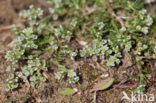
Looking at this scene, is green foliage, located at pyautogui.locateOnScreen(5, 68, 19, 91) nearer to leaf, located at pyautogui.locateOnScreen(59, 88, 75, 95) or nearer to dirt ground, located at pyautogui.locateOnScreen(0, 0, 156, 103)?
dirt ground, located at pyautogui.locateOnScreen(0, 0, 156, 103)

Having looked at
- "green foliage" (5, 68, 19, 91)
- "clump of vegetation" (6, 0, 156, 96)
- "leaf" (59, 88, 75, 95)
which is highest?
"clump of vegetation" (6, 0, 156, 96)

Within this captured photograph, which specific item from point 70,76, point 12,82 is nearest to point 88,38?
point 70,76

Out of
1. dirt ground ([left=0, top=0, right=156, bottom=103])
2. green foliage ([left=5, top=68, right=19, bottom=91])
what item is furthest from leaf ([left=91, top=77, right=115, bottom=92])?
green foliage ([left=5, top=68, right=19, bottom=91])

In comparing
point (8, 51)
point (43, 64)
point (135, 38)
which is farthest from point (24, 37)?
point (135, 38)

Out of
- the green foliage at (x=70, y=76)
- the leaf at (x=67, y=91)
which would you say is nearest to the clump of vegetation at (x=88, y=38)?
the green foliage at (x=70, y=76)

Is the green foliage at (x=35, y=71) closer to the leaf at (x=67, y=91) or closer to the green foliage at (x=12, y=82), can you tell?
the green foliage at (x=12, y=82)

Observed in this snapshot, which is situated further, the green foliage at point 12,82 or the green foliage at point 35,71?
the green foliage at point 35,71

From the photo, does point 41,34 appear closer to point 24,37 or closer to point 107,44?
point 24,37

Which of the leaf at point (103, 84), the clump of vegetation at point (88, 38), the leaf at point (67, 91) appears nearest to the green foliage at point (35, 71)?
the clump of vegetation at point (88, 38)

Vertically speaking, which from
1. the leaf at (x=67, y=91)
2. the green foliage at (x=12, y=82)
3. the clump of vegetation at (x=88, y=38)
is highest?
the clump of vegetation at (x=88, y=38)

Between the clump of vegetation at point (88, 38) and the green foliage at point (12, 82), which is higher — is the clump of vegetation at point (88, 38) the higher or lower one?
the higher one

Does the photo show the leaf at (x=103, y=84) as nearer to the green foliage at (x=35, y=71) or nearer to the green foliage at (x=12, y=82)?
the green foliage at (x=35, y=71)
